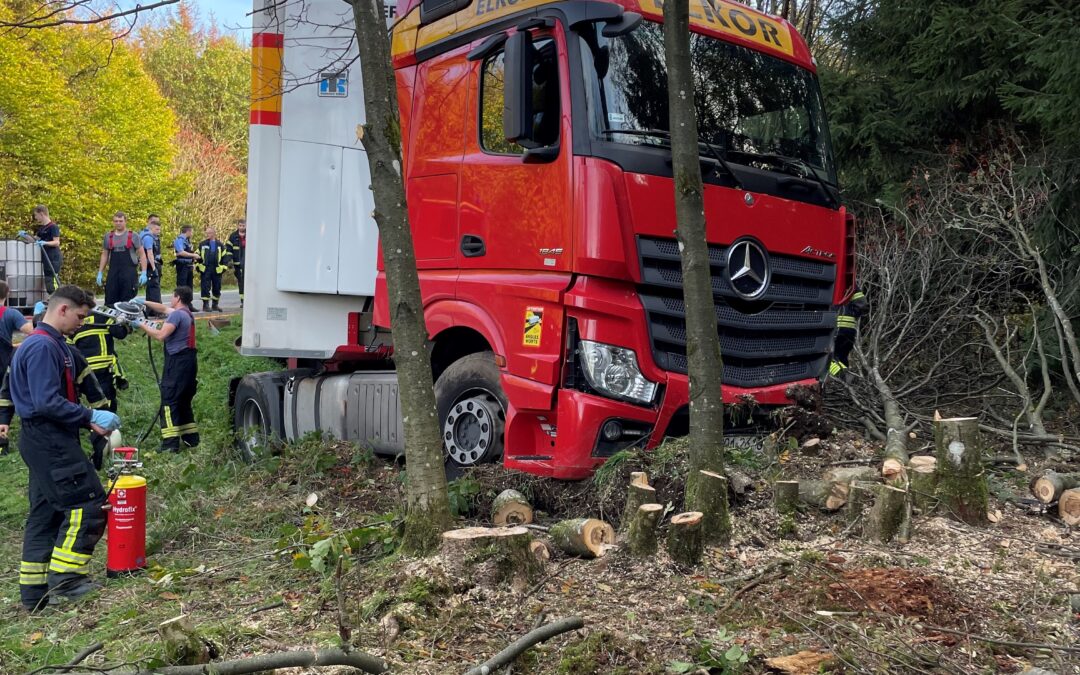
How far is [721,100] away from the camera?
18.5 ft

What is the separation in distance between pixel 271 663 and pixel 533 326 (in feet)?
8.31

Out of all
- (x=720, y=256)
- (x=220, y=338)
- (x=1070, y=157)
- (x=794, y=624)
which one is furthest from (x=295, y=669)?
(x=220, y=338)

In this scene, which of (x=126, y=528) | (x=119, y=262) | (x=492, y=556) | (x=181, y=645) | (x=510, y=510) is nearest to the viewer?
(x=181, y=645)

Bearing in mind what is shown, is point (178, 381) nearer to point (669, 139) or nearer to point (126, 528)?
point (126, 528)

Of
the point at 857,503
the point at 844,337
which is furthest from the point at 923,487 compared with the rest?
the point at 844,337

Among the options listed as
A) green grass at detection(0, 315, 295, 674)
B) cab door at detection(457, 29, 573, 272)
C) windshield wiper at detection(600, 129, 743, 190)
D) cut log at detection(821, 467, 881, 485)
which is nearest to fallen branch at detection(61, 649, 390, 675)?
green grass at detection(0, 315, 295, 674)

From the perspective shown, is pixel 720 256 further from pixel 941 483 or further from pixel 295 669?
pixel 295 669

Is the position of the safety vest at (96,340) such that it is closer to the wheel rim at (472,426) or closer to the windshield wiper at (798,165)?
the wheel rim at (472,426)

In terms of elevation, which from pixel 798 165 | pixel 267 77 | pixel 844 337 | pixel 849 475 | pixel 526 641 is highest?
pixel 267 77

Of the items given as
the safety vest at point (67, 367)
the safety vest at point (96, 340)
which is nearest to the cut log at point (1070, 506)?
the safety vest at point (67, 367)

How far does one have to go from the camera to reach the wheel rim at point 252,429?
26.1 ft

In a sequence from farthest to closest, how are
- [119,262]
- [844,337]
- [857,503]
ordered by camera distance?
[119,262]
[844,337]
[857,503]

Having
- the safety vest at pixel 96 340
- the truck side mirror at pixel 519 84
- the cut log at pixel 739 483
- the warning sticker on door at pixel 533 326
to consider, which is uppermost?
the truck side mirror at pixel 519 84

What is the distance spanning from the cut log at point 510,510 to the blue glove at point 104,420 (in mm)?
2230
